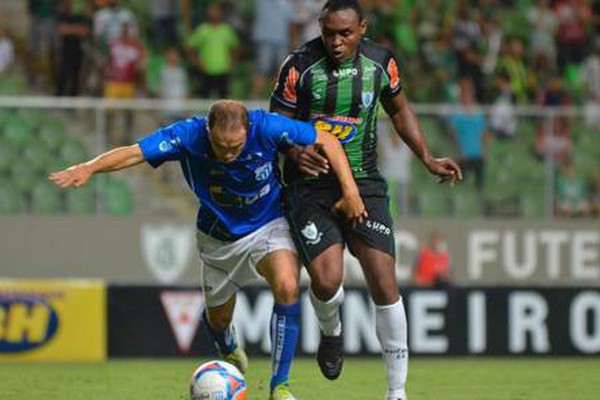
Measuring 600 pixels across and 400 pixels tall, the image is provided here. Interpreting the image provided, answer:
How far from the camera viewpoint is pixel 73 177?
9.14 metres

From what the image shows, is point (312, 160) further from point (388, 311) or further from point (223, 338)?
point (223, 338)

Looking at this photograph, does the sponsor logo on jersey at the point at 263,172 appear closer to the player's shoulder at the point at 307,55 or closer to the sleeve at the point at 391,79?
the player's shoulder at the point at 307,55

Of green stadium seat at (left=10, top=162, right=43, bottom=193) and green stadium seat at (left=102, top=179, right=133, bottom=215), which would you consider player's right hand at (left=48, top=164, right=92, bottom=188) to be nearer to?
green stadium seat at (left=10, top=162, right=43, bottom=193)

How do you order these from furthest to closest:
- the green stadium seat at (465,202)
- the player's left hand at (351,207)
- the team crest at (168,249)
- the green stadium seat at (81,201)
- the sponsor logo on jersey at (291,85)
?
the green stadium seat at (465,202), the team crest at (168,249), the green stadium seat at (81,201), the sponsor logo on jersey at (291,85), the player's left hand at (351,207)

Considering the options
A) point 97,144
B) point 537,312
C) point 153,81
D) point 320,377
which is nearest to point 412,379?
point 320,377

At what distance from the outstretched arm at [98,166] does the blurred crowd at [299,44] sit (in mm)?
9696

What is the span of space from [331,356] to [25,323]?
22.7 ft

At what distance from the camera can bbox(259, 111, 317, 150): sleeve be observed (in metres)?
9.59

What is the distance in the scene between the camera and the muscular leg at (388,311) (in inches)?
380

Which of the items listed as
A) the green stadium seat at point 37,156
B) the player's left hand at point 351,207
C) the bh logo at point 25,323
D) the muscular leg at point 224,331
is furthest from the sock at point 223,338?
the green stadium seat at point 37,156

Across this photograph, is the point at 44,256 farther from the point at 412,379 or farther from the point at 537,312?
the point at 412,379

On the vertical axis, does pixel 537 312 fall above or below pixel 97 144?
below

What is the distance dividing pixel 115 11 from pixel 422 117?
419cm

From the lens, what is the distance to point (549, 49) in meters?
22.3
